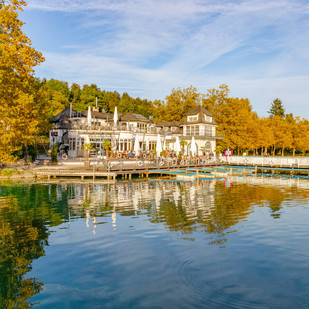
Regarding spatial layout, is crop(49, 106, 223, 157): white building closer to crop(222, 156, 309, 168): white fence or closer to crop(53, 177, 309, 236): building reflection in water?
crop(222, 156, 309, 168): white fence

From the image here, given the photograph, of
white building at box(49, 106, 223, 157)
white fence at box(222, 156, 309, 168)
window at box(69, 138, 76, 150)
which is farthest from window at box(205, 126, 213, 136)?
window at box(69, 138, 76, 150)

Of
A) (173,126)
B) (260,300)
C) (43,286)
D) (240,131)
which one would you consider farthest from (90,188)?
(240,131)

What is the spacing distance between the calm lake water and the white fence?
3079 centimetres

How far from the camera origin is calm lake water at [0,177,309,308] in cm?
887

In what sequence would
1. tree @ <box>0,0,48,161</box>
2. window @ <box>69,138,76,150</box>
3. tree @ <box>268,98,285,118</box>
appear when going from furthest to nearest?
tree @ <box>268,98,285,118</box>
window @ <box>69,138,76,150</box>
tree @ <box>0,0,48,161</box>

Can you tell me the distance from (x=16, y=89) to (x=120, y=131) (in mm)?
24471

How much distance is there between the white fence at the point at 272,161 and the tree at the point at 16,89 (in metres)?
35.5

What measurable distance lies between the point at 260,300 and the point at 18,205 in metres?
17.9

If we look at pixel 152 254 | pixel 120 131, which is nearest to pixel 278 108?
pixel 120 131

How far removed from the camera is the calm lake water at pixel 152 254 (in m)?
8.87

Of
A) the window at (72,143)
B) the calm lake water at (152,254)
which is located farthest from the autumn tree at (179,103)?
the calm lake water at (152,254)

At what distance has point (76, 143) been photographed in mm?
52219

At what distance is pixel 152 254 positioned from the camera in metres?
12.1

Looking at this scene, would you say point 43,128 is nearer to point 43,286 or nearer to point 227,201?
point 227,201
